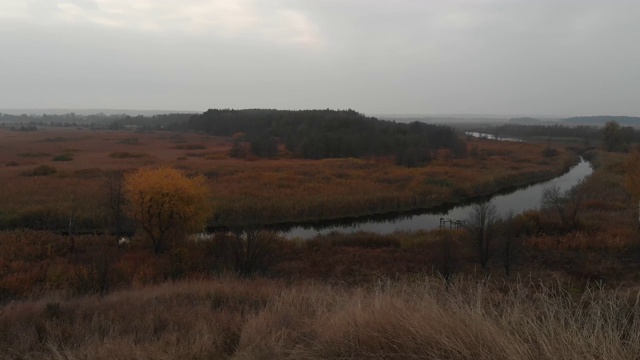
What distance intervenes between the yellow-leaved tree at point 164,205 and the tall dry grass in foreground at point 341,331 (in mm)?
12126

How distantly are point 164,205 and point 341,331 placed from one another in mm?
15586

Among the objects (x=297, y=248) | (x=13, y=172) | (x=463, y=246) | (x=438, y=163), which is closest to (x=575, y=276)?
(x=463, y=246)

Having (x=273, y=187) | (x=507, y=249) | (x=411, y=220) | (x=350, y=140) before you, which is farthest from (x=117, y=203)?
(x=350, y=140)

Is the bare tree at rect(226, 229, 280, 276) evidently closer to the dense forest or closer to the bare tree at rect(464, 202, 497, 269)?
the bare tree at rect(464, 202, 497, 269)

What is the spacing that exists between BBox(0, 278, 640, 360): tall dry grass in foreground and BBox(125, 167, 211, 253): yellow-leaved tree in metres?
12.1

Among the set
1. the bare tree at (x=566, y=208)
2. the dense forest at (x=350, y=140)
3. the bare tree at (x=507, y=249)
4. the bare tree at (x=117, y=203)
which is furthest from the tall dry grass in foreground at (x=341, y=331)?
the dense forest at (x=350, y=140)

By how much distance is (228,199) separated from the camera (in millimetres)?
27188

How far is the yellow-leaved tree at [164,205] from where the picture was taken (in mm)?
17766

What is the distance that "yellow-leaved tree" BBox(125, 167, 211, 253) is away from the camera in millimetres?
17766

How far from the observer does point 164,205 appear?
1786 cm

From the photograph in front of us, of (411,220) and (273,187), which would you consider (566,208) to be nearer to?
(411,220)

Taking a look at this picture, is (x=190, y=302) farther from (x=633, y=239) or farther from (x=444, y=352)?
(x=633, y=239)

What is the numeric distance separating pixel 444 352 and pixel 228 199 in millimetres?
24834

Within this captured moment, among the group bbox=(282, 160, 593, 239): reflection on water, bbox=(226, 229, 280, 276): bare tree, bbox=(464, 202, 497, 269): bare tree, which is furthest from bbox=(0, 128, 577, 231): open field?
bbox=(464, 202, 497, 269): bare tree
